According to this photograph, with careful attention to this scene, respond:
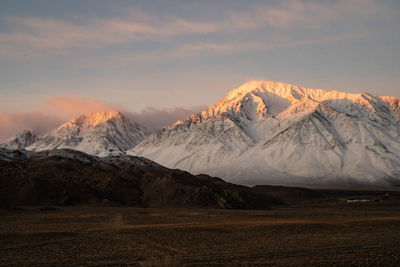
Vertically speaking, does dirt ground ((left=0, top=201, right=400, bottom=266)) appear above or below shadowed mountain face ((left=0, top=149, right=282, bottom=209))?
below

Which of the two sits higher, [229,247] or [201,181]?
[201,181]

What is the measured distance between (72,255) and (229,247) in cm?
1187

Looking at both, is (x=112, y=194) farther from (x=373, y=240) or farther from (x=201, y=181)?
(x=373, y=240)

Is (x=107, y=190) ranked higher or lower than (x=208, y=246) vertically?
higher

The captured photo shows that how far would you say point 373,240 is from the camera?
37.5 m

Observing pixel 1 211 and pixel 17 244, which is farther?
pixel 1 211

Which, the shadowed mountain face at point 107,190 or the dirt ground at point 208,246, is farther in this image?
the shadowed mountain face at point 107,190

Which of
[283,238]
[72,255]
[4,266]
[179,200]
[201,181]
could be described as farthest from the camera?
[201,181]

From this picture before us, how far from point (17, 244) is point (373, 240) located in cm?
2979

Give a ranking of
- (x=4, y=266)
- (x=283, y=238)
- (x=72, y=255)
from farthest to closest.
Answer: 1. (x=283, y=238)
2. (x=72, y=255)
3. (x=4, y=266)

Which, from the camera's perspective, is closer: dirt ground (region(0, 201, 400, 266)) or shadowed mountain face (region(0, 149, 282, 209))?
dirt ground (region(0, 201, 400, 266))

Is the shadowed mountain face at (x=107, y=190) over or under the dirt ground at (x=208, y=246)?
over

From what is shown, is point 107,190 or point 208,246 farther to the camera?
point 107,190

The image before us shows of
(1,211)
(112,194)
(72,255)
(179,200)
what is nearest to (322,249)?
(72,255)
